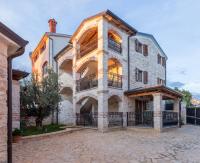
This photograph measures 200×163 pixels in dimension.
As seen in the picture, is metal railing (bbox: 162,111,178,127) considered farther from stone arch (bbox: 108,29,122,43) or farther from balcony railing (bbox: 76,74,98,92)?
stone arch (bbox: 108,29,122,43)

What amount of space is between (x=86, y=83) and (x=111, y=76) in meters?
2.48

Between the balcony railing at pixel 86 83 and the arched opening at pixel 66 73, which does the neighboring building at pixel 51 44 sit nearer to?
the arched opening at pixel 66 73

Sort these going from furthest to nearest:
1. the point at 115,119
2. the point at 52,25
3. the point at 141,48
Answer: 1. the point at 52,25
2. the point at 141,48
3. the point at 115,119

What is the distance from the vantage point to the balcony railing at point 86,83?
1670 centimetres

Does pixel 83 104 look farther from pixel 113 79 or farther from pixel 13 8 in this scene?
pixel 13 8

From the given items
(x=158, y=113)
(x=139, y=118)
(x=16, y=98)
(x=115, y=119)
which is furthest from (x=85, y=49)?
(x=158, y=113)

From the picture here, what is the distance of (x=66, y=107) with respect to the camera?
2133 cm

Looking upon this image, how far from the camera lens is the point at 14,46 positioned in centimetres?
501

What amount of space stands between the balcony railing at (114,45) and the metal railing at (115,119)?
5338 millimetres

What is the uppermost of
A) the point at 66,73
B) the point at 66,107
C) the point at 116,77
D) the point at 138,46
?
the point at 138,46

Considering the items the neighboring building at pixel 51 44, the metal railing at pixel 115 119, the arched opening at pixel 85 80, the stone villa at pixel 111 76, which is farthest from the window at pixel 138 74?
the neighboring building at pixel 51 44

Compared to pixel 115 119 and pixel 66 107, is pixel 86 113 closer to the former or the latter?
pixel 115 119

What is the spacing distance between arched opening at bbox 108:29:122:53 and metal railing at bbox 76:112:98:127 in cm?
569

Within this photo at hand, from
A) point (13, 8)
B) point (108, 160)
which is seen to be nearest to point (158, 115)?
point (108, 160)
